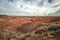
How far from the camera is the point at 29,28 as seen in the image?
10.8ft

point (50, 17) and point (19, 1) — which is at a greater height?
point (19, 1)

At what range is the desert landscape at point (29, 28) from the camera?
10.3 feet

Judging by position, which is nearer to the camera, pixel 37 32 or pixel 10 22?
pixel 37 32

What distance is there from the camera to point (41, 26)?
129 inches

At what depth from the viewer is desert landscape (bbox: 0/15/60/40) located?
3148 mm

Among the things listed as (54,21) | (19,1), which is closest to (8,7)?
(19,1)

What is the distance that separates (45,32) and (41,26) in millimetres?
195

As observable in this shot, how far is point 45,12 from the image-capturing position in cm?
338

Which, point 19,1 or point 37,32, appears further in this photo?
point 19,1

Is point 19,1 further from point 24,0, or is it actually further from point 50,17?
point 50,17

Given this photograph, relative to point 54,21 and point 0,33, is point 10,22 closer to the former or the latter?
point 0,33

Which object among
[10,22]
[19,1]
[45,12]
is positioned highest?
[19,1]

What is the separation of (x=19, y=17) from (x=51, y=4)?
87 cm

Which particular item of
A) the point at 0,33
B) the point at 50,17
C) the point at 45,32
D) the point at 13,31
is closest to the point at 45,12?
the point at 50,17
